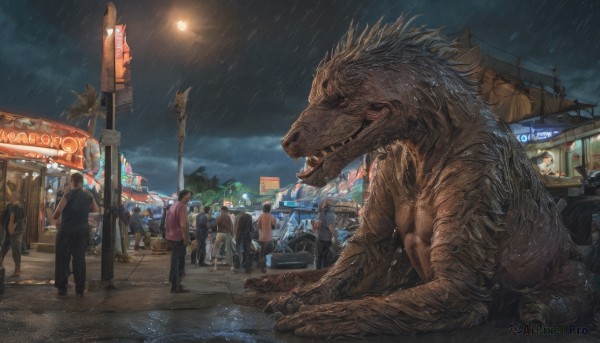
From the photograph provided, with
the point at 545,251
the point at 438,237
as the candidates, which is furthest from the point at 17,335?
the point at 545,251

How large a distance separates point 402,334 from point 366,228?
1.02 m

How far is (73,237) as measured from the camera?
6102 mm

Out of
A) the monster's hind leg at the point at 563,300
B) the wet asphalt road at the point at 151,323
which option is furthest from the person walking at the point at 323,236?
the monster's hind leg at the point at 563,300

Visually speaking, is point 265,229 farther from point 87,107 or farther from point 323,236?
point 87,107

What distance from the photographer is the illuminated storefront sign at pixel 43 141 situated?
580 inches

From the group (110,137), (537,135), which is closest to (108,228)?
(110,137)

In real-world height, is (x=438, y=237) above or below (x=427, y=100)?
below

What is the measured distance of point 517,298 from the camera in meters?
2.76

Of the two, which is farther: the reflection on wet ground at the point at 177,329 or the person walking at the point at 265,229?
the person walking at the point at 265,229

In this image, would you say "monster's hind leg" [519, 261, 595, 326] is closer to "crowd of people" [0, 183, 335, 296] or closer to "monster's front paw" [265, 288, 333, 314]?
"monster's front paw" [265, 288, 333, 314]

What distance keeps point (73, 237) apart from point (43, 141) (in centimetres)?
1124

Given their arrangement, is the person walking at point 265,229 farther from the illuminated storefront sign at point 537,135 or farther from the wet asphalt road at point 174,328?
the illuminated storefront sign at point 537,135

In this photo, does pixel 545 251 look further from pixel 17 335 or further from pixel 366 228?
pixel 17 335

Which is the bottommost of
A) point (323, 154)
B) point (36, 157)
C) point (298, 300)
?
point (298, 300)
